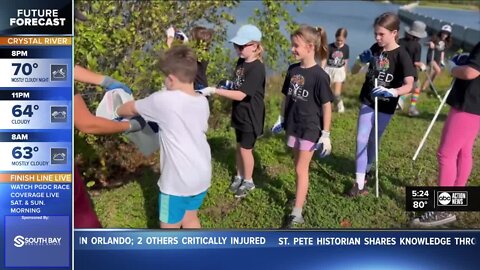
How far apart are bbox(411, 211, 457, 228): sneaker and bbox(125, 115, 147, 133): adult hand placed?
197cm

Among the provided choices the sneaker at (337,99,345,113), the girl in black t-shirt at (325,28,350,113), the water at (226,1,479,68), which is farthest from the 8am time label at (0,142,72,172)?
the water at (226,1,479,68)

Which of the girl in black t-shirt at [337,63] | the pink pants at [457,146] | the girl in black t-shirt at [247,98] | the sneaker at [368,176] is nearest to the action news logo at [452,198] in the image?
the pink pants at [457,146]

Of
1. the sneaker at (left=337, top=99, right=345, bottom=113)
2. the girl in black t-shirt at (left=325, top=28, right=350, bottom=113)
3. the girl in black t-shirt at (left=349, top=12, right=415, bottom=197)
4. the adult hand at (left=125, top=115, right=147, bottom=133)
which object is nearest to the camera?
the adult hand at (left=125, top=115, right=147, bottom=133)

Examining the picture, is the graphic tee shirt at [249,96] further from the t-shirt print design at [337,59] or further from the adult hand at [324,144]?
the t-shirt print design at [337,59]

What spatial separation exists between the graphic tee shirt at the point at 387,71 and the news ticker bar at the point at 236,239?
6.06ft

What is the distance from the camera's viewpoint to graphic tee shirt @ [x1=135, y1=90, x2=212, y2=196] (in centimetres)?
306

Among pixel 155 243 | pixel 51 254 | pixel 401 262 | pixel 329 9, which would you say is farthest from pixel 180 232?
pixel 329 9

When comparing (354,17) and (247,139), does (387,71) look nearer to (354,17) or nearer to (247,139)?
(247,139)

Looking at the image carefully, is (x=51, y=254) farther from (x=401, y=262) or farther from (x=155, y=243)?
(x=401, y=262)

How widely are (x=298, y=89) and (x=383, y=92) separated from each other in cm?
64

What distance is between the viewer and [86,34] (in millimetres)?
4098

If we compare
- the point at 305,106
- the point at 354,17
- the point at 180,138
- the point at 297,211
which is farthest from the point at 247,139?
the point at 354,17

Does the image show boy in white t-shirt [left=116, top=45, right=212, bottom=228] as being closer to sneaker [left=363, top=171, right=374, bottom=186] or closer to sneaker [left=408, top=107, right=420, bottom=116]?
sneaker [left=363, top=171, right=374, bottom=186]

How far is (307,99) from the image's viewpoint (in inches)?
161
